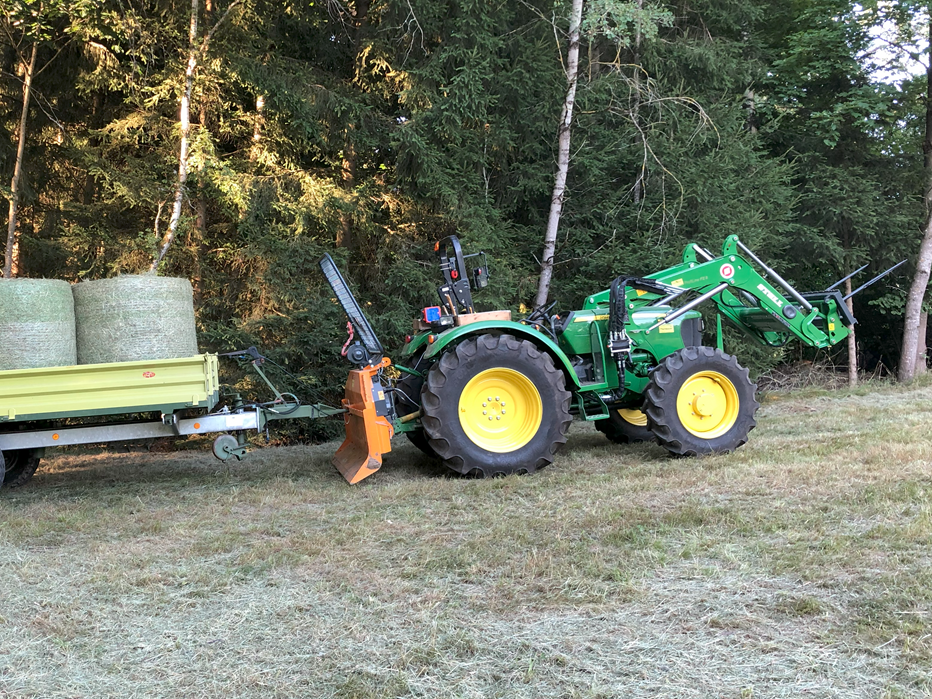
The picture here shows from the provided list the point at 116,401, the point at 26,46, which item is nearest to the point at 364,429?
the point at 116,401

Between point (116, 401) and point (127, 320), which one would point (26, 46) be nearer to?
point (127, 320)

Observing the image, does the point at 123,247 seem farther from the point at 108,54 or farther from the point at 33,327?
the point at 33,327

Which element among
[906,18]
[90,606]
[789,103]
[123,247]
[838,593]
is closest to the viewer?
[838,593]

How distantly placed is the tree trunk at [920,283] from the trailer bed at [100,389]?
1228 cm

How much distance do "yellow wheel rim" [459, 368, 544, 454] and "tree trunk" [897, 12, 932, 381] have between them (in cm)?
973

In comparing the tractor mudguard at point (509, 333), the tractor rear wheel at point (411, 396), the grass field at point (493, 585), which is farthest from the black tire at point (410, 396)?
the grass field at point (493, 585)

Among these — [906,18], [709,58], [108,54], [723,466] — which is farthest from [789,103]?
[108,54]

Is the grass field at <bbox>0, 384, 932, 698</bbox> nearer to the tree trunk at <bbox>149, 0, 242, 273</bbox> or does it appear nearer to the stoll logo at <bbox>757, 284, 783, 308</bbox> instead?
the stoll logo at <bbox>757, 284, 783, 308</bbox>

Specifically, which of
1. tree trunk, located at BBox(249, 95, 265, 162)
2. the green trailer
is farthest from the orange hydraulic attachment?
tree trunk, located at BBox(249, 95, 265, 162)

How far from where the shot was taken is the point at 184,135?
28.5 feet

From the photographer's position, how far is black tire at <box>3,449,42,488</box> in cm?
656

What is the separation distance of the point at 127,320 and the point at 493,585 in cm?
359

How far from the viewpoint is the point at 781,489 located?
5.11m

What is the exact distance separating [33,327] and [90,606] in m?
2.75
